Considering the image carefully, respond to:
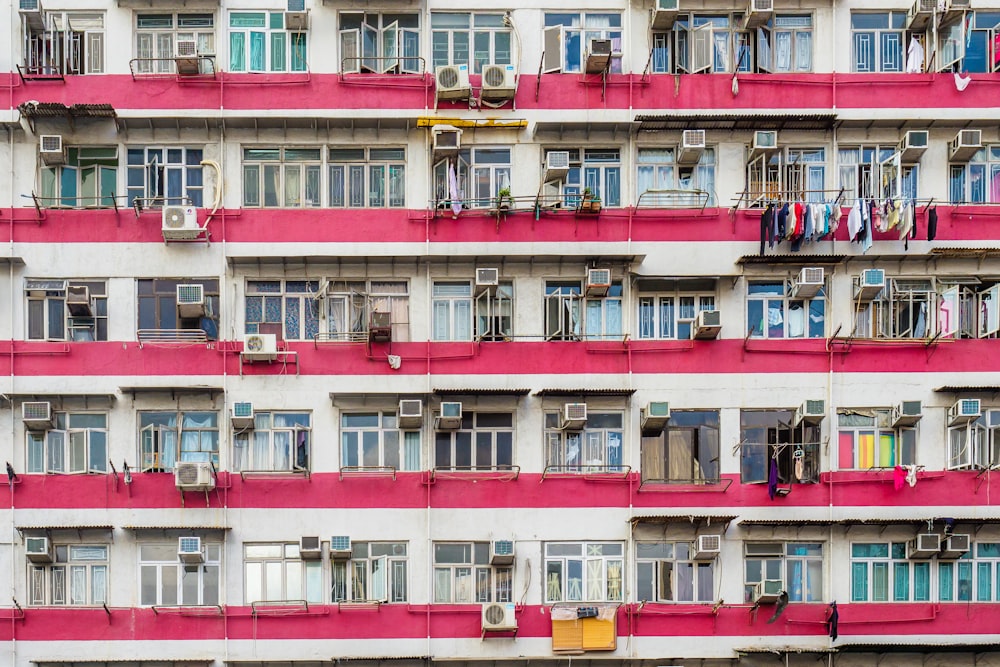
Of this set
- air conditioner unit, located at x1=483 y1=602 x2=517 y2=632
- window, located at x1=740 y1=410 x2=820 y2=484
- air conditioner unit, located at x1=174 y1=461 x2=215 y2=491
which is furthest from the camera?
window, located at x1=740 y1=410 x2=820 y2=484

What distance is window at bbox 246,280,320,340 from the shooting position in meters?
13.8

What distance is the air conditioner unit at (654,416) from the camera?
1336 centimetres

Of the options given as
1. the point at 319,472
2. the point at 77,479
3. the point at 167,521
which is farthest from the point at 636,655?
the point at 77,479

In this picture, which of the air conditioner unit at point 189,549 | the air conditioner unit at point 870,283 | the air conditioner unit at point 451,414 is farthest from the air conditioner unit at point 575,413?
the air conditioner unit at point 189,549

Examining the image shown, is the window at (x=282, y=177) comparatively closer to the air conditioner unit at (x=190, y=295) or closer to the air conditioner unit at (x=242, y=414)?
the air conditioner unit at (x=190, y=295)

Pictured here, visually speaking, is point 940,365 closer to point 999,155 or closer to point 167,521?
point 999,155

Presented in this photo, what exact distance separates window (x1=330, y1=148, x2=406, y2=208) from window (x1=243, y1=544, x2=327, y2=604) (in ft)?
13.9

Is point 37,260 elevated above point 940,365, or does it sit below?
above

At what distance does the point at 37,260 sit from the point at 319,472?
422cm

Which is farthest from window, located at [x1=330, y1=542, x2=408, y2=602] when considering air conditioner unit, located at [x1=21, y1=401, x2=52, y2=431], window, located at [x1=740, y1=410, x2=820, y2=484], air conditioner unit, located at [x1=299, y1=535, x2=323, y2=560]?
window, located at [x1=740, y1=410, x2=820, y2=484]

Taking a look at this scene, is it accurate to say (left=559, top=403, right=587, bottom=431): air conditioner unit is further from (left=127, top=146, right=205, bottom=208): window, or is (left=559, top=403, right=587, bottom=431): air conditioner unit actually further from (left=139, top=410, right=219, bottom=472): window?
(left=127, top=146, right=205, bottom=208): window

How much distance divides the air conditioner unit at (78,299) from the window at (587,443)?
5.60 meters

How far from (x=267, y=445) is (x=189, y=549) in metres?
1.49

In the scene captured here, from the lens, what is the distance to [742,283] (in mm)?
13898
